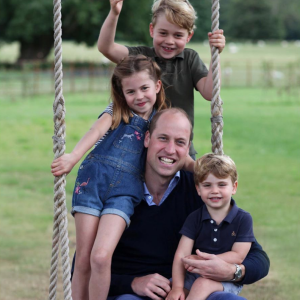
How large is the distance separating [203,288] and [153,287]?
0.26 meters

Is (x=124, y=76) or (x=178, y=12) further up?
(x=178, y=12)

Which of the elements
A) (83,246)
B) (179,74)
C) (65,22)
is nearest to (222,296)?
(83,246)

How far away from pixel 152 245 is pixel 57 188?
22.1 inches

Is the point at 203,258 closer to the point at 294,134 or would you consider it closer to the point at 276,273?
the point at 276,273

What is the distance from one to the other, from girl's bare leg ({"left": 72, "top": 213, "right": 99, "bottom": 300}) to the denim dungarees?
4cm

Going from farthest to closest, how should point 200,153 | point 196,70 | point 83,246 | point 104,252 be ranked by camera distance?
point 200,153 → point 196,70 → point 83,246 → point 104,252

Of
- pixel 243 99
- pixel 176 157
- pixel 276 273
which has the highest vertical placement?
pixel 176 157

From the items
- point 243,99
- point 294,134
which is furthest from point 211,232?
point 243,99

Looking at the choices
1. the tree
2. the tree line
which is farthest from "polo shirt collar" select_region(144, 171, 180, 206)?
the tree

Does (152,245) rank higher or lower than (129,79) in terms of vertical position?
lower

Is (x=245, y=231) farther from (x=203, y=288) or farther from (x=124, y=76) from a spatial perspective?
(x=124, y=76)

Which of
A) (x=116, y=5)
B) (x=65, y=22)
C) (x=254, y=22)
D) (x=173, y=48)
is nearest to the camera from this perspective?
(x=116, y=5)

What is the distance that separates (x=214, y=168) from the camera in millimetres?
3133

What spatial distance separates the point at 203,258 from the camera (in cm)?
311
